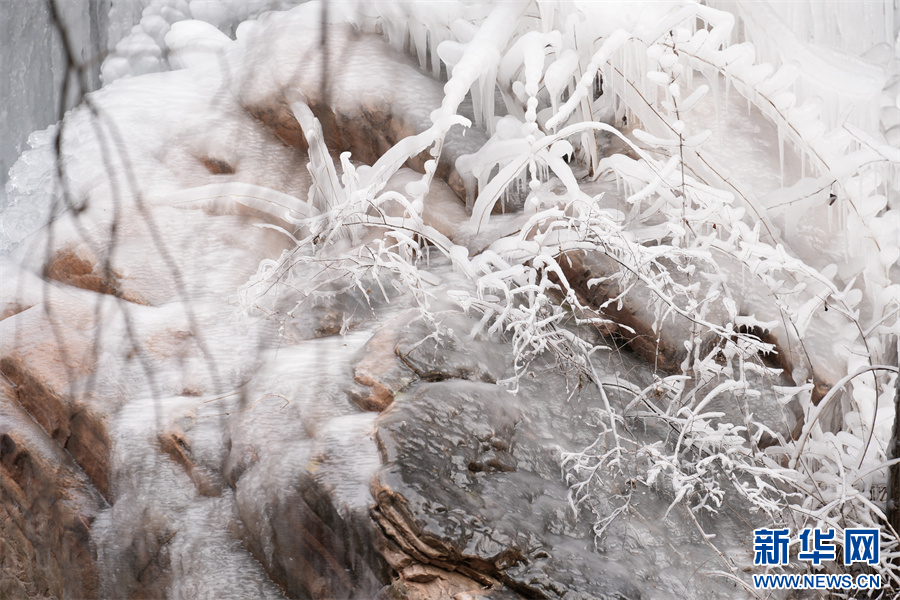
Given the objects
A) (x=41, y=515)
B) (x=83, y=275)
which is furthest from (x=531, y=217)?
(x=41, y=515)

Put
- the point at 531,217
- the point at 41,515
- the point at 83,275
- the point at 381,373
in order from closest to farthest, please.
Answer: the point at 381,373, the point at 41,515, the point at 531,217, the point at 83,275

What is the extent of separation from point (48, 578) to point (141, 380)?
2.59 feet

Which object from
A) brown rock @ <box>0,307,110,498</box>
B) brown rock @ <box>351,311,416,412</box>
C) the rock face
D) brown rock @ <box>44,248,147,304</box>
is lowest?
the rock face

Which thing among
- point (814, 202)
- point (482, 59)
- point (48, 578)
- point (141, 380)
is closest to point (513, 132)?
point (482, 59)

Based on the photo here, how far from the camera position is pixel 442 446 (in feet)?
7.15

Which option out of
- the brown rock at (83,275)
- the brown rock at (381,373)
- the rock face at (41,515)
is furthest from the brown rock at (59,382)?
the brown rock at (381,373)

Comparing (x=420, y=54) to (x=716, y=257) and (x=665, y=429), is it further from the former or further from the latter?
(x=665, y=429)

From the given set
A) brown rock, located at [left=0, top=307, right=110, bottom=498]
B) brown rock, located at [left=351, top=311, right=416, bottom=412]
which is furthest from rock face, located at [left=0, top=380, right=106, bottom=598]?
brown rock, located at [left=351, top=311, right=416, bottom=412]

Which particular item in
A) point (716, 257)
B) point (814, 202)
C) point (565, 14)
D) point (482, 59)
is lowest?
point (716, 257)

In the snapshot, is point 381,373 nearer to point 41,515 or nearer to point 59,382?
point 59,382

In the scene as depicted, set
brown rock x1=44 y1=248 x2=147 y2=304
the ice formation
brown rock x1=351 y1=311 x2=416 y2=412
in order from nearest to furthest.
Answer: brown rock x1=351 y1=311 x2=416 y2=412 → the ice formation → brown rock x1=44 y1=248 x2=147 y2=304

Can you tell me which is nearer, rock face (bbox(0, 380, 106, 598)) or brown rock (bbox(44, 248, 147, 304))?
rock face (bbox(0, 380, 106, 598))

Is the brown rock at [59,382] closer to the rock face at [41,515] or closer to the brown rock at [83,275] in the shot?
the rock face at [41,515]

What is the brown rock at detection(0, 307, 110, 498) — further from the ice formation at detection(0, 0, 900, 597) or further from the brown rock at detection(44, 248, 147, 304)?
the brown rock at detection(44, 248, 147, 304)
